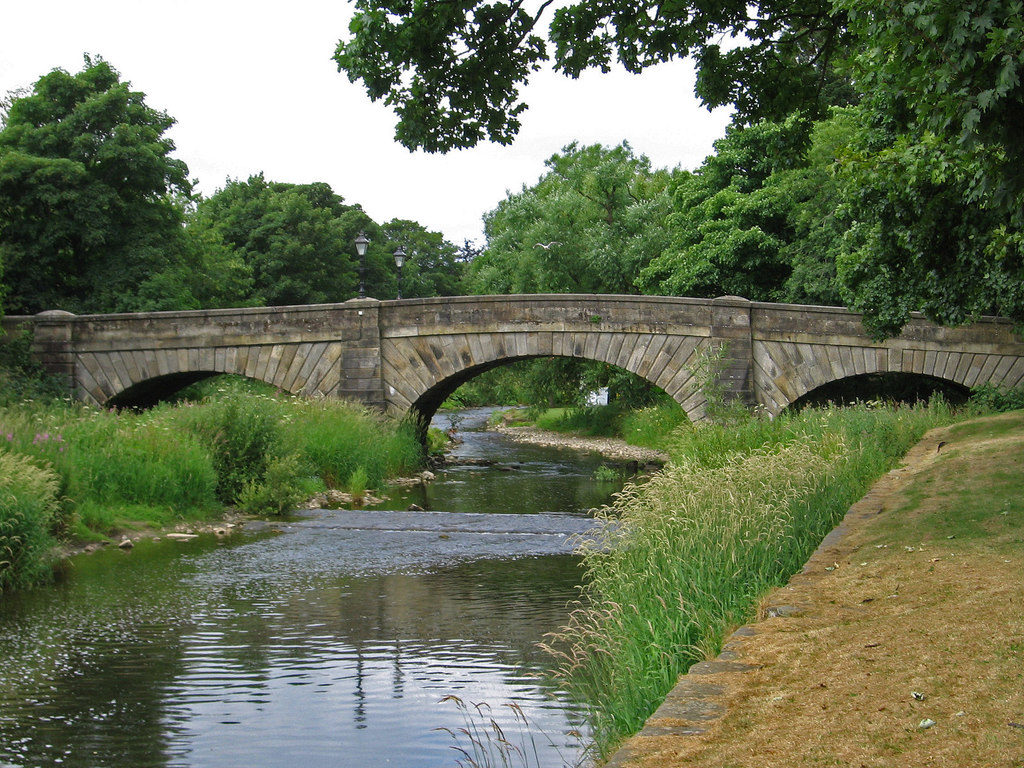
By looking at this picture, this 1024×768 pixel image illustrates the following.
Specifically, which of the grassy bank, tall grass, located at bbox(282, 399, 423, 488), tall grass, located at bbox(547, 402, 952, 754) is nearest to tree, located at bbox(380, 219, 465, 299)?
tall grass, located at bbox(282, 399, 423, 488)

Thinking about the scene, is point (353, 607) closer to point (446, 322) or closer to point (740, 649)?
point (740, 649)

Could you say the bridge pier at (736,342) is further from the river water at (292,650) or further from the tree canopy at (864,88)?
the river water at (292,650)

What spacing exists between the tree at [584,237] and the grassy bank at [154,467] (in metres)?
12.8

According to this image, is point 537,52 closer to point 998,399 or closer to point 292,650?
point 292,650

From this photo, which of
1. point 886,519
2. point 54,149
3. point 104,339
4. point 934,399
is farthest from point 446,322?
point 886,519

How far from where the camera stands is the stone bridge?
19375mm

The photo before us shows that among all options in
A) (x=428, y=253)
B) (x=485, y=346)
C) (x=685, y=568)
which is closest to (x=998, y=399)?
(x=485, y=346)

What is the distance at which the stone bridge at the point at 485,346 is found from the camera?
19375 millimetres

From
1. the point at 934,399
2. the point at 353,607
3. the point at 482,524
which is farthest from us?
the point at 934,399

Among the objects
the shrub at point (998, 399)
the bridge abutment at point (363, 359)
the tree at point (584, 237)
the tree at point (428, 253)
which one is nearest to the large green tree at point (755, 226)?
the tree at point (584, 237)

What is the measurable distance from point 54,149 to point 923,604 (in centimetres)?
2520

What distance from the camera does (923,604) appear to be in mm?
5332

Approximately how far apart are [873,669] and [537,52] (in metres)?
7.36

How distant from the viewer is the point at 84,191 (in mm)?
25000
